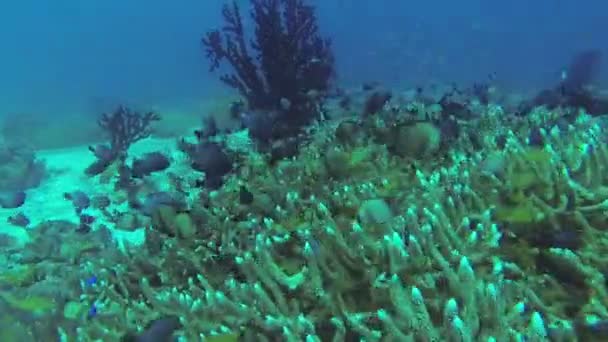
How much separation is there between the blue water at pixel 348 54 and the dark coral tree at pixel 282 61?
914cm

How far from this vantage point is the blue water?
1385 inches

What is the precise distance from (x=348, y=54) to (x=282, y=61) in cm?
3559

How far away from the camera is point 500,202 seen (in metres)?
3.71

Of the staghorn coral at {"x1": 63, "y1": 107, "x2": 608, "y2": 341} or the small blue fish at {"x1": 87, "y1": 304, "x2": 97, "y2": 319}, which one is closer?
the staghorn coral at {"x1": 63, "y1": 107, "x2": 608, "y2": 341}

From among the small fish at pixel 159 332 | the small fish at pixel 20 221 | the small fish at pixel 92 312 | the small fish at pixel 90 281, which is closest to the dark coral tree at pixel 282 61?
the small fish at pixel 20 221

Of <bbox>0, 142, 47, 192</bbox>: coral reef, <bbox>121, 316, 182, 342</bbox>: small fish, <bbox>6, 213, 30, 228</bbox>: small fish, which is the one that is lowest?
<bbox>121, 316, 182, 342</bbox>: small fish

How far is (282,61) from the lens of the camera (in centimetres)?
1117

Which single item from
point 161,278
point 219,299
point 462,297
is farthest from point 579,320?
point 161,278

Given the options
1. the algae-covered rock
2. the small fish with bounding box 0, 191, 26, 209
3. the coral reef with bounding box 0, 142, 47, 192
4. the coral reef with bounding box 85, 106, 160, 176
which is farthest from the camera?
the coral reef with bounding box 85, 106, 160, 176

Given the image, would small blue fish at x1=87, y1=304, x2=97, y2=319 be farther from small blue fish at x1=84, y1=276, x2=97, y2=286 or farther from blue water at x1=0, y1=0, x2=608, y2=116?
blue water at x1=0, y1=0, x2=608, y2=116

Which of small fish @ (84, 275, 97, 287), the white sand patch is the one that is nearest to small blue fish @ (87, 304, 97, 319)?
small fish @ (84, 275, 97, 287)

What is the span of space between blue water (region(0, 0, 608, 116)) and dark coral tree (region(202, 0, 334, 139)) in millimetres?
9144

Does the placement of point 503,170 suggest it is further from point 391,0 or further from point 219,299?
point 391,0

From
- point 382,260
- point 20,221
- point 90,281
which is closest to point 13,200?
point 20,221
